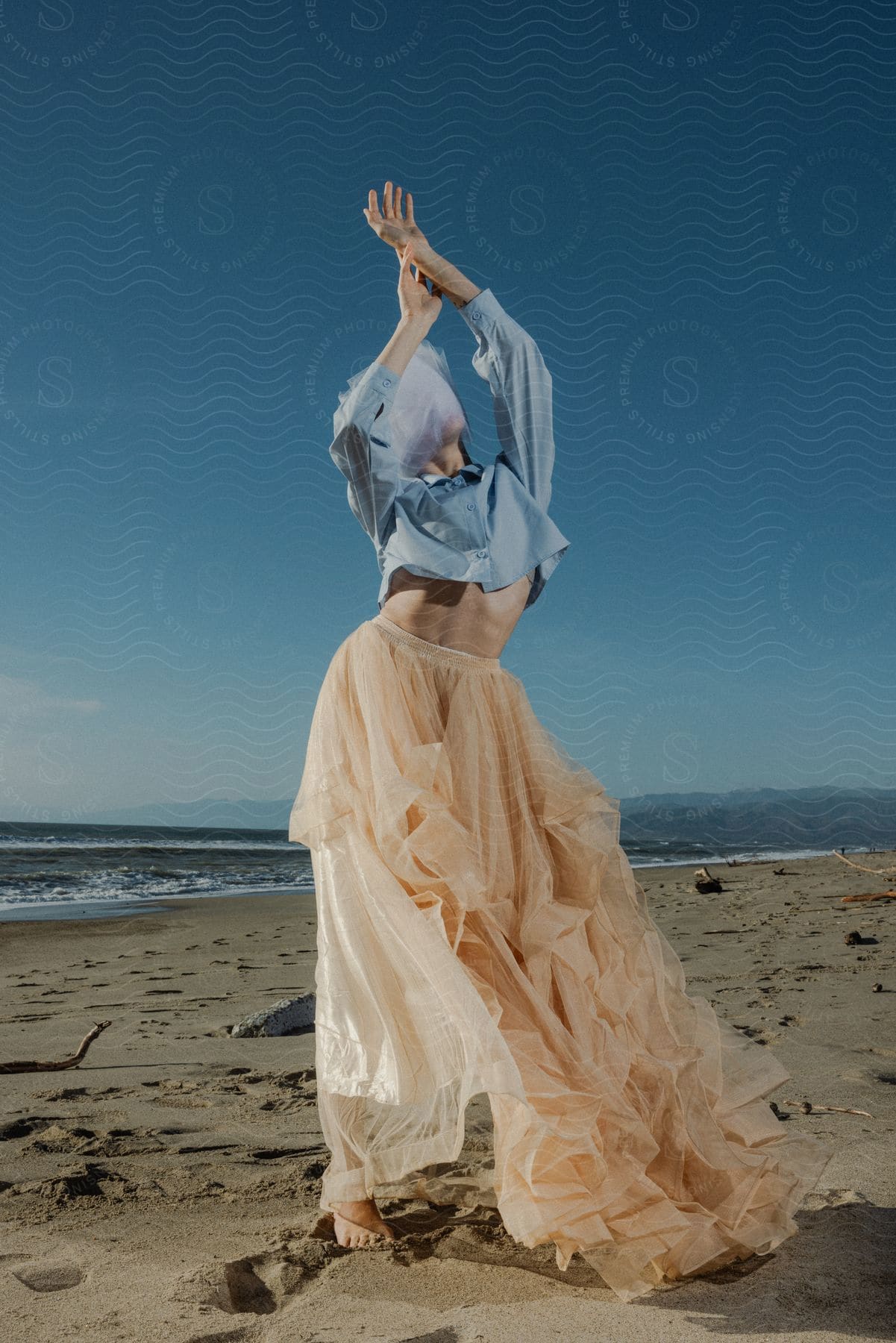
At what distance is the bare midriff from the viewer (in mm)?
2742

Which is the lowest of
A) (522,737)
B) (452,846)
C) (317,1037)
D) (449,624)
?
(317,1037)

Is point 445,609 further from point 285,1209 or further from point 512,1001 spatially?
point 285,1209

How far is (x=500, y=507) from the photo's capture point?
2785 mm

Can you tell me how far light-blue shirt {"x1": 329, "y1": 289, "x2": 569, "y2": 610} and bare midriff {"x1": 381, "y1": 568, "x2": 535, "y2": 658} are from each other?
4 cm

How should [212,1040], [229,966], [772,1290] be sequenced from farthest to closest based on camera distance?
[229,966]
[212,1040]
[772,1290]

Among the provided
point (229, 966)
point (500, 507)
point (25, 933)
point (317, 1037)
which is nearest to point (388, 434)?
point (500, 507)

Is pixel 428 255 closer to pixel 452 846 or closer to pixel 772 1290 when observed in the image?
pixel 452 846

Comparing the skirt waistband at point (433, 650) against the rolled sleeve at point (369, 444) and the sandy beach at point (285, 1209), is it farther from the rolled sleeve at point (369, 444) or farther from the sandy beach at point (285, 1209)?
the sandy beach at point (285, 1209)

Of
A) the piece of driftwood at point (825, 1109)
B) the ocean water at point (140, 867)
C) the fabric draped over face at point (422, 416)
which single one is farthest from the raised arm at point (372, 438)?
the ocean water at point (140, 867)

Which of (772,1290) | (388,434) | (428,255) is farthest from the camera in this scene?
(428,255)

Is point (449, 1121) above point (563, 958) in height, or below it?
below

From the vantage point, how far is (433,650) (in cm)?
275

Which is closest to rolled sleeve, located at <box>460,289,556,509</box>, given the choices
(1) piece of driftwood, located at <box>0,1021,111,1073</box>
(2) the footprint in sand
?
(2) the footprint in sand

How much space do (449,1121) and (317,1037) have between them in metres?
0.50
